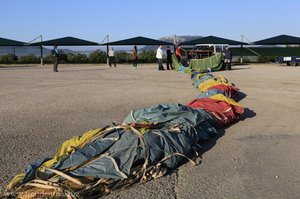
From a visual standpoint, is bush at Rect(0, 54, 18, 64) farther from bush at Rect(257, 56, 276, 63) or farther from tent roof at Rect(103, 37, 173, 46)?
bush at Rect(257, 56, 276, 63)

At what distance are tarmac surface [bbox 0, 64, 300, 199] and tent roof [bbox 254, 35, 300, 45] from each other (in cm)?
2635

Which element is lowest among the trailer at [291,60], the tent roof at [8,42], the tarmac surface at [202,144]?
the tarmac surface at [202,144]

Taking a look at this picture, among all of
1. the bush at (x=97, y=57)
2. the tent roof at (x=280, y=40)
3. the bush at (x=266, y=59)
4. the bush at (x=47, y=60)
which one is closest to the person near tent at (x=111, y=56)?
the bush at (x=97, y=57)

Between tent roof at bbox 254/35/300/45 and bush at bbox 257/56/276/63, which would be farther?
bush at bbox 257/56/276/63

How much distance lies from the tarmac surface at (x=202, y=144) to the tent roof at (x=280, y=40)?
26354mm

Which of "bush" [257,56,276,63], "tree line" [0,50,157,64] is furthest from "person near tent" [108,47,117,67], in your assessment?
"bush" [257,56,276,63]

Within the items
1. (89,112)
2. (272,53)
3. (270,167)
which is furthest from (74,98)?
(272,53)

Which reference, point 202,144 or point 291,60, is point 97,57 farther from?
point 202,144

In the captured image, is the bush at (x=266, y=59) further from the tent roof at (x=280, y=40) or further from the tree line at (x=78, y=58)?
the tree line at (x=78, y=58)

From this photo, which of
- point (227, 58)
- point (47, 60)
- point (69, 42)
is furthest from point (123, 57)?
point (227, 58)

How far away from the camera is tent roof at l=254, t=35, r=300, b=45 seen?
1555 inches

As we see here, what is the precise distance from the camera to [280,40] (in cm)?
3966

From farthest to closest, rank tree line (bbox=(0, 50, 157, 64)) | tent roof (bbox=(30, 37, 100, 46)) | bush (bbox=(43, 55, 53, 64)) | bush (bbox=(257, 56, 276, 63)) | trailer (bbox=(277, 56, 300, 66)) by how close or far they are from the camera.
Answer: bush (bbox=(43, 55, 53, 64)) < tree line (bbox=(0, 50, 157, 64)) < bush (bbox=(257, 56, 276, 63)) < tent roof (bbox=(30, 37, 100, 46)) < trailer (bbox=(277, 56, 300, 66))

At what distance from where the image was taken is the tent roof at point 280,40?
39.5 meters
